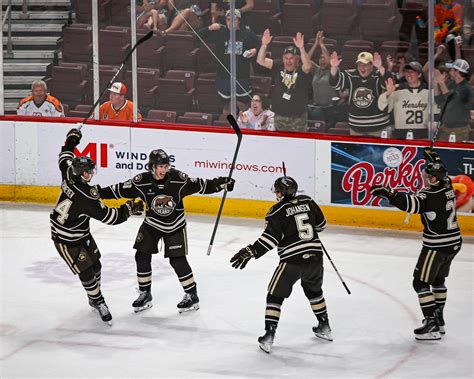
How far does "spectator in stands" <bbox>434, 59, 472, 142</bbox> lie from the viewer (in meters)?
9.61

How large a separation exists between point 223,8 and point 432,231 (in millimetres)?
3919

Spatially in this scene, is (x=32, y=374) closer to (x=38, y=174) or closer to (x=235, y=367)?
(x=235, y=367)

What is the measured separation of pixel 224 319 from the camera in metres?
7.66

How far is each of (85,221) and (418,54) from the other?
363 cm

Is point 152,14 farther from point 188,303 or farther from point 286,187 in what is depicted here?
point 286,187

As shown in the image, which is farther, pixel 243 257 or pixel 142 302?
pixel 142 302

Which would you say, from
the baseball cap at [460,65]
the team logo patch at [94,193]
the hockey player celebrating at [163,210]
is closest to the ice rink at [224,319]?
the hockey player celebrating at [163,210]

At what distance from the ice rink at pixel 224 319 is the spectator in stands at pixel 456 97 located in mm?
938

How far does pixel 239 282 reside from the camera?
8.56m

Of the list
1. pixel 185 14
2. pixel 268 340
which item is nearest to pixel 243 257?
pixel 268 340

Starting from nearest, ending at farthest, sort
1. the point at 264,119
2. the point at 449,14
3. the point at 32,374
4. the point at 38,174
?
the point at 32,374, the point at 449,14, the point at 264,119, the point at 38,174

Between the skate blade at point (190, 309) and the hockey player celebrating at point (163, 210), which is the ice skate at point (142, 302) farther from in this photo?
the skate blade at point (190, 309)

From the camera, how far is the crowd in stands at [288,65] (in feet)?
31.8

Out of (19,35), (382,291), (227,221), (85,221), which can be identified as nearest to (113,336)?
(85,221)
